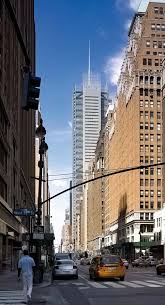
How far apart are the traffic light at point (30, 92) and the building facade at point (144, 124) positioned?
12408 cm

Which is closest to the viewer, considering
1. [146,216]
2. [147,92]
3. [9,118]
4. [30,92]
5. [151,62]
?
[30,92]

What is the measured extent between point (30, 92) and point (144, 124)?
130074 mm

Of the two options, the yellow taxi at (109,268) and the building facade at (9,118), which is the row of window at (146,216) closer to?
the building facade at (9,118)

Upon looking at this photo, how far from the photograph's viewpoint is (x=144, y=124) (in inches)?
5527

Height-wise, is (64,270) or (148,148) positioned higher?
(148,148)

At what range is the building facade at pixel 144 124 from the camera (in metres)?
139

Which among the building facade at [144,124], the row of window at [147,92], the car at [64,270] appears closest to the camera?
the car at [64,270]

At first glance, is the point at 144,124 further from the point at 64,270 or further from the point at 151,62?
the point at 64,270

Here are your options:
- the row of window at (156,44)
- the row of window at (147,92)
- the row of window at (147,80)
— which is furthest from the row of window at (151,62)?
the row of window at (147,92)

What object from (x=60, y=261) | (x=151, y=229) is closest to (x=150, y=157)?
(x=151, y=229)

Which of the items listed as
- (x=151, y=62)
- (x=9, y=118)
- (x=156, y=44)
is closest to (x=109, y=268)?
(x=9, y=118)

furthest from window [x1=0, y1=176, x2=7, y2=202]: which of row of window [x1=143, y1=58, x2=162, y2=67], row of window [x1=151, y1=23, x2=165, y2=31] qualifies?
row of window [x1=151, y1=23, x2=165, y2=31]

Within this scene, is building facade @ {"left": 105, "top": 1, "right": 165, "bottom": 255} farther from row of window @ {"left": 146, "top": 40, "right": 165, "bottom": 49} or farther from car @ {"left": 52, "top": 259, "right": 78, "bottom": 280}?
car @ {"left": 52, "top": 259, "right": 78, "bottom": 280}

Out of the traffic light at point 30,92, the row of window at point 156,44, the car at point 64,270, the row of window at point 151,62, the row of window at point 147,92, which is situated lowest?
the car at point 64,270
